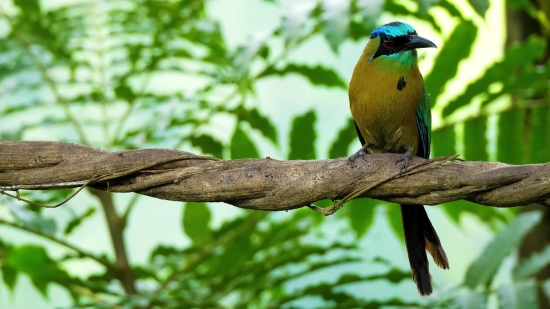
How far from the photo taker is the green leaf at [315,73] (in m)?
2.96

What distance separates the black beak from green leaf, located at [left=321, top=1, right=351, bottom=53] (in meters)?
0.21

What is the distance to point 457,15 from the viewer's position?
271cm

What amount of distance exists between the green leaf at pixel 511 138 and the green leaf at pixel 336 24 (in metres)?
1.06

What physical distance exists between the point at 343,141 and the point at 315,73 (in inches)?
13.9

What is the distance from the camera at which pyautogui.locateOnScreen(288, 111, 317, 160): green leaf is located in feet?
9.52

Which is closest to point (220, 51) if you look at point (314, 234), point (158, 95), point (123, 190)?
point (158, 95)

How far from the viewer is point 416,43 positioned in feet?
7.34

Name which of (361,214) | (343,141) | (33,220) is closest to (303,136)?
(343,141)

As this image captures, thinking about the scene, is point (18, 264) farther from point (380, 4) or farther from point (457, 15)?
point (457, 15)

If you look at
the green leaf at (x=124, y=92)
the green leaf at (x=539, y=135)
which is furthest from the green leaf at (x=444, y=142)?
the green leaf at (x=124, y=92)

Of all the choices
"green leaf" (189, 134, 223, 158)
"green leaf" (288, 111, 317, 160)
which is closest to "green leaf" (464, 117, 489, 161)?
"green leaf" (288, 111, 317, 160)

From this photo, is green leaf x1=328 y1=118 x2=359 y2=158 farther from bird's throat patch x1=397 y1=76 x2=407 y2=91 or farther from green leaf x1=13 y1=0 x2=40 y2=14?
green leaf x1=13 y1=0 x2=40 y2=14

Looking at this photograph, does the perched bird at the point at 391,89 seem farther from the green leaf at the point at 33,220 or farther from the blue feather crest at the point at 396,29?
the green leaf at the point at 33,220

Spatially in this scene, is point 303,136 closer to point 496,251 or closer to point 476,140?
point 476,140
